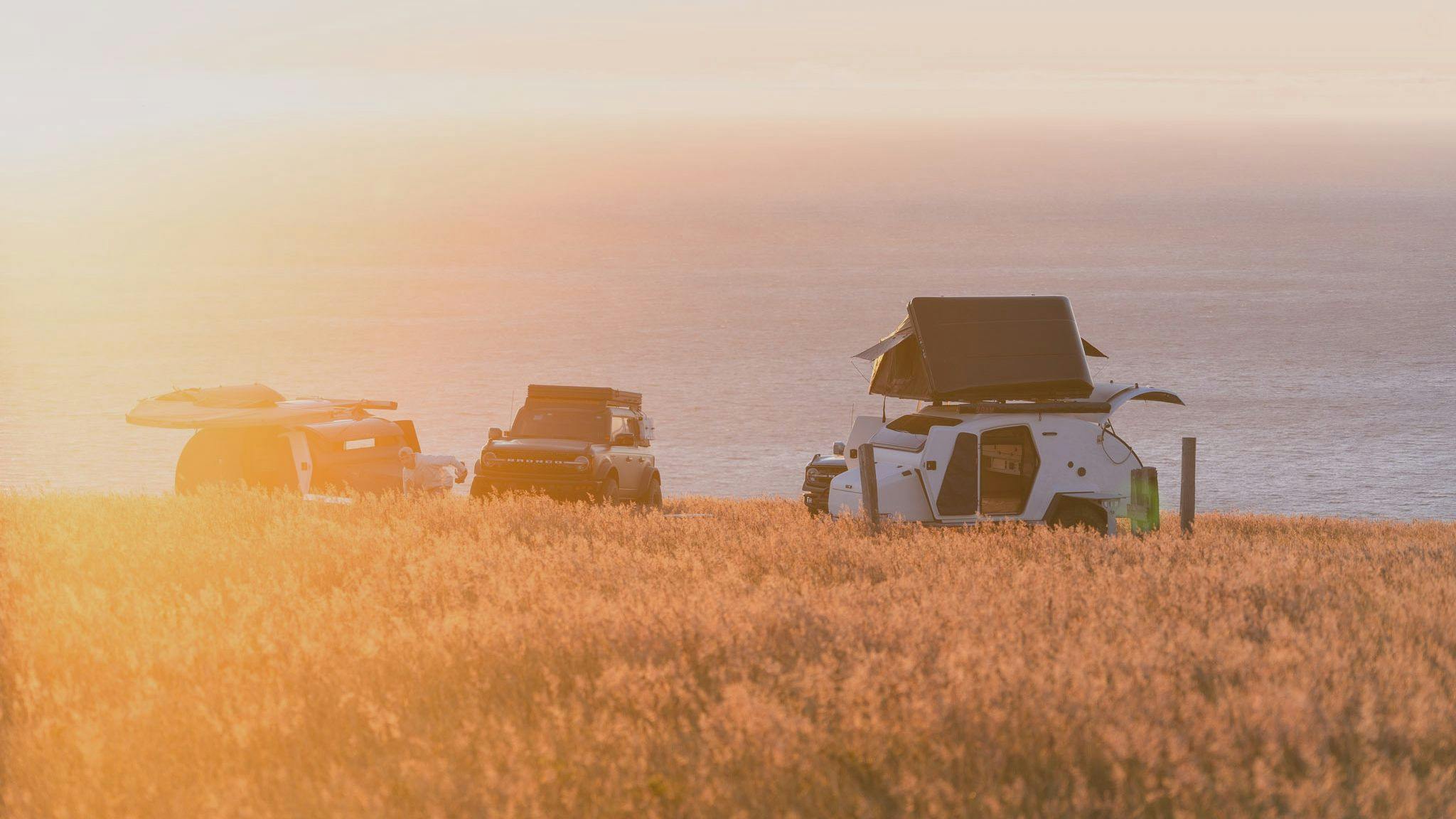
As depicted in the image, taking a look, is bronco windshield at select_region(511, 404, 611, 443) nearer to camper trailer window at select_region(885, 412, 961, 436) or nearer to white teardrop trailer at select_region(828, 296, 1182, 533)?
white teardrop trailer at select_region(828, 296, 1182, 533)

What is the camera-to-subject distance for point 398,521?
14.1 metres

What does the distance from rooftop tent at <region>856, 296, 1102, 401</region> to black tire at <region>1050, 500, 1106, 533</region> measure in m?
1.79

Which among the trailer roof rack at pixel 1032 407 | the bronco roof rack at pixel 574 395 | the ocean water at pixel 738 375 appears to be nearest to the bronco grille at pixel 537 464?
the bronco roof rack at pixel 574 395

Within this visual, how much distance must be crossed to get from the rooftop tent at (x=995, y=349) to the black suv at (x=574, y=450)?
5.12m

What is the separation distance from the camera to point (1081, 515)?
17.5 metres

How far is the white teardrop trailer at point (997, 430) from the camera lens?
56.0 feet

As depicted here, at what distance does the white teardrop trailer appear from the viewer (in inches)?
672

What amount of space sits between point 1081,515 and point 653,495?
29.4 feet

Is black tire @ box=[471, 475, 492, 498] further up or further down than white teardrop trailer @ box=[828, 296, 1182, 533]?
further down

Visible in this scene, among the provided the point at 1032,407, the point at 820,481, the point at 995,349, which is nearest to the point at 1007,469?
the point at 1032,407

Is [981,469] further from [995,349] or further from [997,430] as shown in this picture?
[995,349]

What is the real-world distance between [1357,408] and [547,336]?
87705 mm

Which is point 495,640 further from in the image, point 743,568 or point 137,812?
point 743,568

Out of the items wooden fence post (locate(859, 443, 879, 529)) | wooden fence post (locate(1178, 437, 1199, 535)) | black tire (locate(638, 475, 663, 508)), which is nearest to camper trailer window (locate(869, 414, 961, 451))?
wooden fence post (locate(859, 443, 879, 529))
